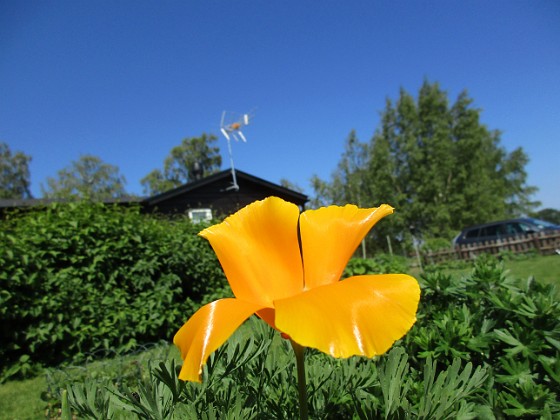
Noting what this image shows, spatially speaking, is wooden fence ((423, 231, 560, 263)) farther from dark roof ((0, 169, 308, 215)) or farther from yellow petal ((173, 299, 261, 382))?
yellow petal ((173, 299, 261, 382))

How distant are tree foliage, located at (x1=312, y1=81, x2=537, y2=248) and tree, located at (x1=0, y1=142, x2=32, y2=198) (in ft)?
107

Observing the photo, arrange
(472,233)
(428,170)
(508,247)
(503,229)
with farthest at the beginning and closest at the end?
1. (428,170)
2. (472,233)
3. (503,229)
4. (508,247)

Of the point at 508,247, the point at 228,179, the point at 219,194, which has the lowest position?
the point at 508,247

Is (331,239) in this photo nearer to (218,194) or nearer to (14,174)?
(218,194)

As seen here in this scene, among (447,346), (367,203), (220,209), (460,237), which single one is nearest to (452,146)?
(367,203)

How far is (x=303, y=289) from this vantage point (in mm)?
627

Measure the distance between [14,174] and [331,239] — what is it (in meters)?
45.8

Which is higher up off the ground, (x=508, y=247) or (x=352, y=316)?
(x=352, y=316)

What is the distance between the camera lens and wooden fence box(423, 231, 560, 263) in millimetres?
12227

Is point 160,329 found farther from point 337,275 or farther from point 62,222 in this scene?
point 337,275

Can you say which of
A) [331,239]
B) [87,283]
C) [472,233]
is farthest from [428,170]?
[331,239]

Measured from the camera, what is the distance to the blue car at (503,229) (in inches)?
542

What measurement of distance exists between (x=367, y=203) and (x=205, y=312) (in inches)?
1152

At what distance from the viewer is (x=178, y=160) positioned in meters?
41.2
